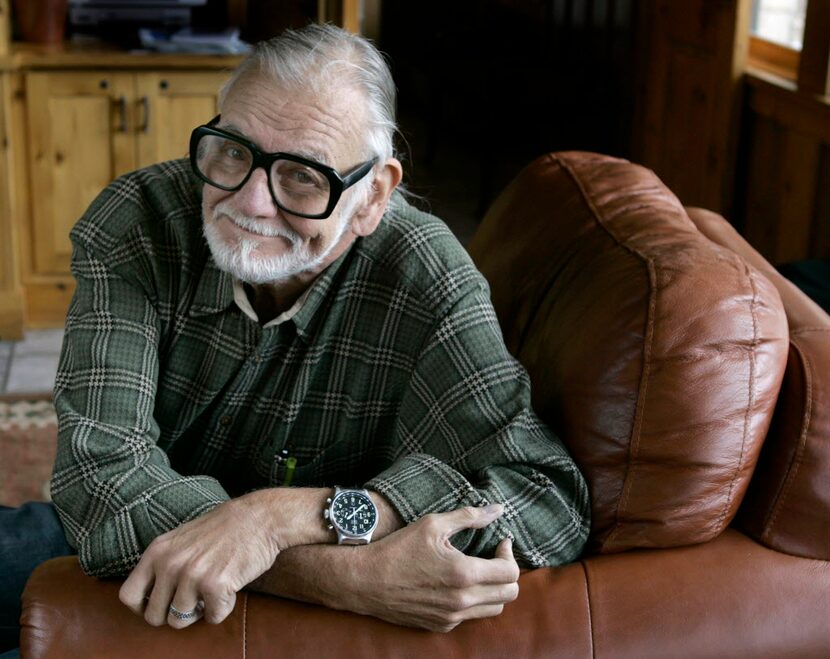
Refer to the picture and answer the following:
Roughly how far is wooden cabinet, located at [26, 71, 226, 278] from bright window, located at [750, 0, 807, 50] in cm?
174

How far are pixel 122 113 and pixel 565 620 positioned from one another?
114 inches

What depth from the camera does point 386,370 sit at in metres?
1.57

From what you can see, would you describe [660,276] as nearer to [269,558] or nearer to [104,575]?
[269,558]

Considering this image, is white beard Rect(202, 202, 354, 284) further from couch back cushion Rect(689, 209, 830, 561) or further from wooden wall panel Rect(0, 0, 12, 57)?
wooden wall panel Rect(0, 0, 12, 57)

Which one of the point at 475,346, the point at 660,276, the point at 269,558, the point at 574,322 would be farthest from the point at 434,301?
the point at 269,558

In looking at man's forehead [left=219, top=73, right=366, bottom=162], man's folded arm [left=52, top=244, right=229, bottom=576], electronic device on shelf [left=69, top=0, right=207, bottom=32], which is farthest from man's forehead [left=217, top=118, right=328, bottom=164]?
electronic device on shelf [left=69, top=0, right=207, bottom=32]

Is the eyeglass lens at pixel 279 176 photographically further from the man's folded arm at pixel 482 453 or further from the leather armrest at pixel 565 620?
the leather armrest at pixel 565 620

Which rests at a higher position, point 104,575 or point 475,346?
point 475,346

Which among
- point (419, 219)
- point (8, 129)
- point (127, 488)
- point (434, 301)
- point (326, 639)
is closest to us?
point (326, 639)

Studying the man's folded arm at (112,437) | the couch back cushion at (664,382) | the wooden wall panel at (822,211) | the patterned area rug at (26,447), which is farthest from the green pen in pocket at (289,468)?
the wooden wall panel at (822,211)

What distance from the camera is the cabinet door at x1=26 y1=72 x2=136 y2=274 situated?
3713mm

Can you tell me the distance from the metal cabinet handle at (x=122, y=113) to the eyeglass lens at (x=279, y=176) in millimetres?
2390

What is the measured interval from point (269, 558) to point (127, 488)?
226 mm

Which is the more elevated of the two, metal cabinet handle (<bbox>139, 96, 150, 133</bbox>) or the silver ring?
metal cabinet handle (<bbox>139, 96, 150, 133</bbox>)
